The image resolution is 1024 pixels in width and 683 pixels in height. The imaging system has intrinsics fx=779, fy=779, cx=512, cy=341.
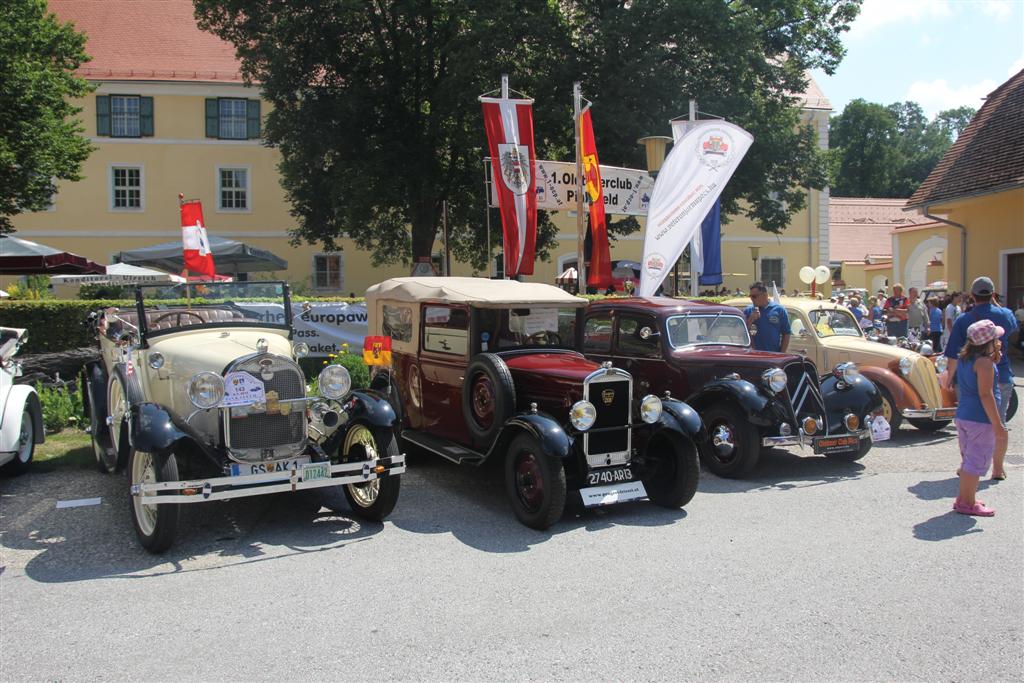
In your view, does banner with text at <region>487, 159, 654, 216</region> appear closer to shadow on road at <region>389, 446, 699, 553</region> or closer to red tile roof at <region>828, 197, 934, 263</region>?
shadow on road at <region>389, 446, 699, 553</region>

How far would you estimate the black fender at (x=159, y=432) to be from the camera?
5133 mm

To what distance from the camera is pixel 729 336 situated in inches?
345

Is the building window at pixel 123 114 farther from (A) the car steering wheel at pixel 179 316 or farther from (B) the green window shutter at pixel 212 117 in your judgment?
(A) the car steering wheel at pixel 179 316

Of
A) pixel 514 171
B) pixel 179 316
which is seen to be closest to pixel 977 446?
pixel 179 316

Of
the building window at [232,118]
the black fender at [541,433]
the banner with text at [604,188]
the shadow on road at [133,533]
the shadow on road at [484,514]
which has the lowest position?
the shadow on road at [484,514]

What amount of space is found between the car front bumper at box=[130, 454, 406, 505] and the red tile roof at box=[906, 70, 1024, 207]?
17.2 m

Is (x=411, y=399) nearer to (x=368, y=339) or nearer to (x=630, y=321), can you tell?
(x=368, y=339)

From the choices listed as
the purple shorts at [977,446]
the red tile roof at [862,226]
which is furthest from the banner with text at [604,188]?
the red tile roof at [862,226]

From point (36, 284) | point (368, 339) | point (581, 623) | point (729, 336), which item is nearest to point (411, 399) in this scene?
point (368, 339)

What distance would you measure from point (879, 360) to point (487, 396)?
563cm

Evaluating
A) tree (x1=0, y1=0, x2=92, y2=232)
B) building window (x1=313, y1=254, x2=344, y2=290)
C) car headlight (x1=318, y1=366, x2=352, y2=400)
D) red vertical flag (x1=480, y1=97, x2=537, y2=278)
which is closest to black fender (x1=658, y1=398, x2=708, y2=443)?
car headlight (x1=318, y1=366, x2=352, y2=400)

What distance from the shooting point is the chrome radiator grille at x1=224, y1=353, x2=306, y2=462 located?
18.7 feet

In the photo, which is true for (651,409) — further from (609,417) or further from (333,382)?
(333,382)

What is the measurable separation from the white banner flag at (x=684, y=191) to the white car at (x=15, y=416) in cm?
753
